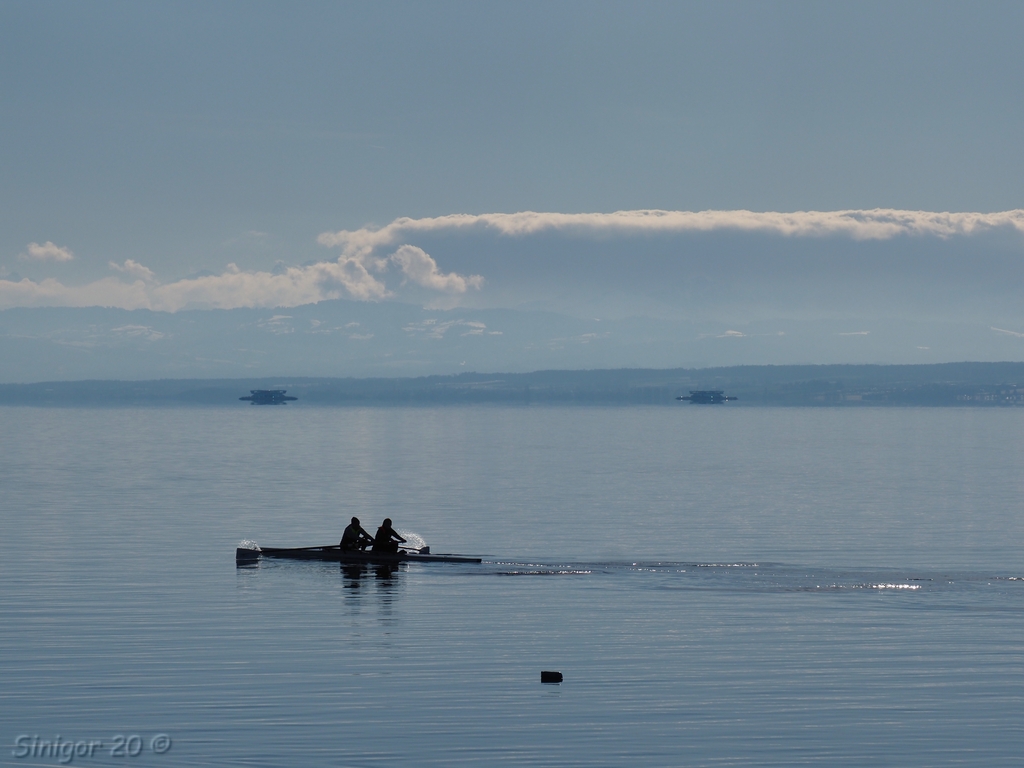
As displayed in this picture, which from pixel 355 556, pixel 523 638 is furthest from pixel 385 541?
pixel 523 638

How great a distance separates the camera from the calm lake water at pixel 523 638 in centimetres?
2659

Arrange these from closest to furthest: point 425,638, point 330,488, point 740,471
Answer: point 425,638
point 330,488
point 740,471

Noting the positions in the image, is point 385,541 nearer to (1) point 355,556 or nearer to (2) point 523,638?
(1) point 355,556

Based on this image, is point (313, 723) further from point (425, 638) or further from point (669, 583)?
point (669, 583)

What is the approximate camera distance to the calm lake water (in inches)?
1047

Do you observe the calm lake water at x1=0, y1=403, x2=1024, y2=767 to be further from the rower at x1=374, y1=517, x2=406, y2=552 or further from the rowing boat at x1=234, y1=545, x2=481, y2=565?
the rower at x1=374, y1=517, x2=406, y2=552

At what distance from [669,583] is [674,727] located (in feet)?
73.0

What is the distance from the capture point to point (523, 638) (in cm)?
3759

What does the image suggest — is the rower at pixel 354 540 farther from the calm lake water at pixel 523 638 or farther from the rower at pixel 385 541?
the calm lake water at pixel 523 638

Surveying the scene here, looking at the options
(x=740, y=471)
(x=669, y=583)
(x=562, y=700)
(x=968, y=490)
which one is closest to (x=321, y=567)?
(x=669, y=583)

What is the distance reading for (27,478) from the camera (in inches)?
4454

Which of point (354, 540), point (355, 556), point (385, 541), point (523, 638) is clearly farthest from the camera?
point (354, 540)

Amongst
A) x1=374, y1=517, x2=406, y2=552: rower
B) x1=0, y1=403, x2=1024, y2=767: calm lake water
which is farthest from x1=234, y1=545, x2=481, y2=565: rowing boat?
x1=0, y1=403, x2=1024, y2=767: calm lake water

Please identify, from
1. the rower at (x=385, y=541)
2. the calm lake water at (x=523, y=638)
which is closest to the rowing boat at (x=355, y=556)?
the rower at (x=385, y=541)
